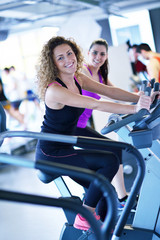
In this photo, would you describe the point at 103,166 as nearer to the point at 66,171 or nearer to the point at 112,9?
the point at 66,171

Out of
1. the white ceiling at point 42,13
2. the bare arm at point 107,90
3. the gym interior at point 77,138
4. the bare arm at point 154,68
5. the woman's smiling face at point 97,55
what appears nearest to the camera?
the gym interior at point 77,138

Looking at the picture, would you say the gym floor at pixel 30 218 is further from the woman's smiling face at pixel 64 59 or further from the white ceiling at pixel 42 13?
the white ceiling at pixel 42 13

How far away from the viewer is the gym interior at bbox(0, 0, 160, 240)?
1.95 meters

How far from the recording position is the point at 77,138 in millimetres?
1697

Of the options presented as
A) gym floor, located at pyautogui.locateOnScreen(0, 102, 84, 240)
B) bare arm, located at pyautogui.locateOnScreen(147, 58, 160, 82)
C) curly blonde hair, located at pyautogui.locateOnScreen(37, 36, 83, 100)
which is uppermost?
curly blonde hair, located at pyautogui.locateOnScreen(37, 36, 83, 100)

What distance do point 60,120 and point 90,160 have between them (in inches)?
13.7

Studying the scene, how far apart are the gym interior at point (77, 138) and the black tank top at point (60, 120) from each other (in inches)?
9.2

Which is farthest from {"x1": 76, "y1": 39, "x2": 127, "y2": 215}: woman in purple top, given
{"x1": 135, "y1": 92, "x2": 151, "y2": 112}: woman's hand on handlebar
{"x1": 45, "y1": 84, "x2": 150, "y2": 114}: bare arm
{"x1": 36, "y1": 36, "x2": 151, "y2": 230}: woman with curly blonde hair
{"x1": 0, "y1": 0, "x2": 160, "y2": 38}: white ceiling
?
{"x1": 0, "y1": 0, "x2": 160, "y2": 38}: white ceiling

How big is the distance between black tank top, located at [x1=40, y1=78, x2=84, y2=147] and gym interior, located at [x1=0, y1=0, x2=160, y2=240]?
0.77 feet

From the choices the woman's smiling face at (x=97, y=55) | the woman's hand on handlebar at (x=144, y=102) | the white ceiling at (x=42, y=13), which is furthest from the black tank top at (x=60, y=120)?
the white ceiling at (x=42, y=13)

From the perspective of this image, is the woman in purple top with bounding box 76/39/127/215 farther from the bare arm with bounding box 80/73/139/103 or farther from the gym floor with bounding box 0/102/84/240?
the gym floor with bounding box 0/102/84/240

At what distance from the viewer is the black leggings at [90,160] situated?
2.10 metres

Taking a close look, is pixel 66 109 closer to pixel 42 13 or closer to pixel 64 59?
pixel 64 59

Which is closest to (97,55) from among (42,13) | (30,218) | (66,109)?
(66,109)
